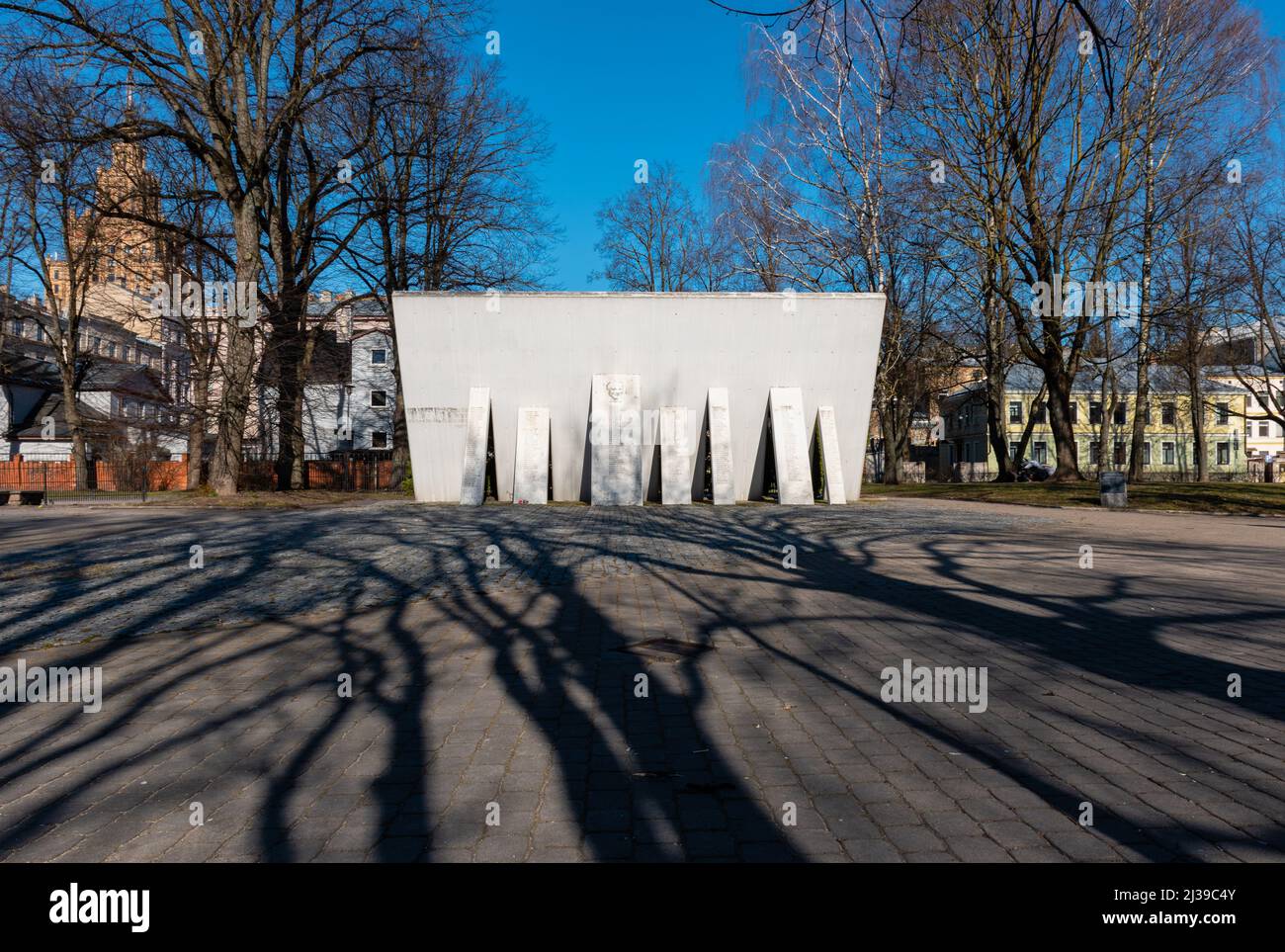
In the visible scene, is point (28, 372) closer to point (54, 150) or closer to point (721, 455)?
point (54, 150)

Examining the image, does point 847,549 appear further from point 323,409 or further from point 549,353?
point 323,409

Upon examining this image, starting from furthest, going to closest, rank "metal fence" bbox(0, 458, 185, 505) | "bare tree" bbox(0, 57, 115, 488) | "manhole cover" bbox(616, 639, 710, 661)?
"metal fence" bbox(0, 458, 185, 505) → "bare tree" bbox(0, 57, 115, 488) → "manhole cover" bbox(616, 639, 710, 661)

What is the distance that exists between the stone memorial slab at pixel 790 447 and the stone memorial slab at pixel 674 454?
234 cm

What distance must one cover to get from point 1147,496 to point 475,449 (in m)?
17.2

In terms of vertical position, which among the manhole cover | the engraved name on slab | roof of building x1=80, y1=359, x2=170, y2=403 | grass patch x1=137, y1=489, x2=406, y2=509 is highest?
roof of building x1=80, y1=359, x2=170, y2=403

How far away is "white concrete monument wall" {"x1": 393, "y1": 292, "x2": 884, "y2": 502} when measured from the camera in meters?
22.8

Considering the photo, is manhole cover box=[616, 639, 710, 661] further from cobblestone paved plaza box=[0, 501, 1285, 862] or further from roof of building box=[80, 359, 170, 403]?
roof of building box=[80, 359, 170, 403]

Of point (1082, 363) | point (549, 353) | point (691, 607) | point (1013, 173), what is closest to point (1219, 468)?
point (1082, 363)

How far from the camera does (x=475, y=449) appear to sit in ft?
73.2

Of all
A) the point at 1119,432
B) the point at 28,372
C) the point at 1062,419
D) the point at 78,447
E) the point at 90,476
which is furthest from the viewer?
the point at 1119,432

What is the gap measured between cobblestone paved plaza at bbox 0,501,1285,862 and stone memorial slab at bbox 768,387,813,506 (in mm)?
11032

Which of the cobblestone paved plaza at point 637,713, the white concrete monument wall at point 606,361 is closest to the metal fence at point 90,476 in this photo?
the white concrete monument wall at point 606,361

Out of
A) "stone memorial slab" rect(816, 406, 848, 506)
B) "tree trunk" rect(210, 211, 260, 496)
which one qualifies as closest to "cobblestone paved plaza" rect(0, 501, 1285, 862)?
"stone memorial slab" rect(816, 406, 848, 506)

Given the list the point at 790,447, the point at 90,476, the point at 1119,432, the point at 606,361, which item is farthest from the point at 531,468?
the point at 1119,432
